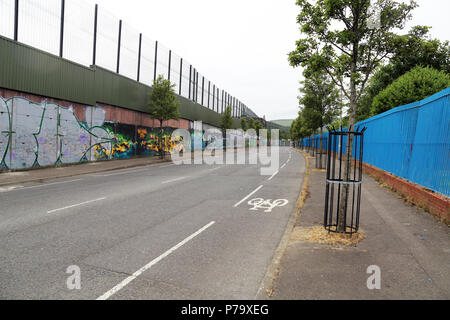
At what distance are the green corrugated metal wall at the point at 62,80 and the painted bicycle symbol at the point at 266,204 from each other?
13691 mm

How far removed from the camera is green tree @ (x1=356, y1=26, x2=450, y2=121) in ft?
19.5

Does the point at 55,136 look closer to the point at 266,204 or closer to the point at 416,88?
the point at 266,204

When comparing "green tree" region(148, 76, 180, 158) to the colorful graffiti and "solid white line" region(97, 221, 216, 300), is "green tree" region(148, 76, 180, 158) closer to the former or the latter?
the colorful graffiti

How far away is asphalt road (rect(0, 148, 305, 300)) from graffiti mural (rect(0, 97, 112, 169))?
6323mm

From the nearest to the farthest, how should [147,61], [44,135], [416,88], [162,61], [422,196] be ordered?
1. [422,196]
2. [416,88]
3. [44,135]
4. [147,61]
5. [162,61]

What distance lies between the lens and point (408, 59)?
76.4ft

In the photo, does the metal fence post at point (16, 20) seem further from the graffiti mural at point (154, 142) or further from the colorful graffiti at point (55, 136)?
the graffiti mural at point (154, 142)

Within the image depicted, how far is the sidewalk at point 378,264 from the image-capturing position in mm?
3541

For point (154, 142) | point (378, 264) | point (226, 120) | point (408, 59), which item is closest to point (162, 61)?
point (154, 142)

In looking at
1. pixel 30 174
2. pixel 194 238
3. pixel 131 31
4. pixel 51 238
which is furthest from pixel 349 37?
pixel 131 31

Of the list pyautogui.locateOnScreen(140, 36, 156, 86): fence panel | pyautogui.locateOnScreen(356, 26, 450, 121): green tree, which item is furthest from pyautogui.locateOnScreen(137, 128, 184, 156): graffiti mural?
pyautogui.locateOnScreen(356, 26, 450, 121): green tree

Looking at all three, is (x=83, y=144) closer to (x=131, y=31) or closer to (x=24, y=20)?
(x=24, y=20)

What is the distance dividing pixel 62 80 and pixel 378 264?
1939 cm

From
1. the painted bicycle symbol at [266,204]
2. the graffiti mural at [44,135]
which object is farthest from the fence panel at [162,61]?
the painted bicycle symbol at [266,204]
